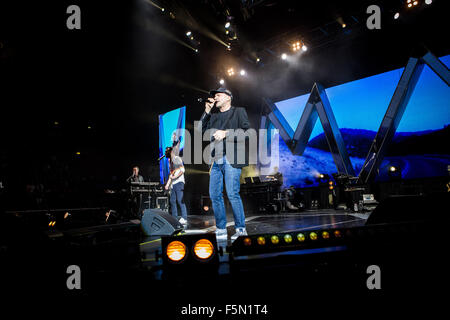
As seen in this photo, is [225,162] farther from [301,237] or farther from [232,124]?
[301,237]

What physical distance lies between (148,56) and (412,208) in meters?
8.17

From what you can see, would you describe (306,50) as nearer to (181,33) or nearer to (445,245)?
(181,33)

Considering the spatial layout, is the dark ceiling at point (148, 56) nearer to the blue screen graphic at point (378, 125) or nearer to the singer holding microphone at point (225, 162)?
the blue screen graphic at point (378, 125)

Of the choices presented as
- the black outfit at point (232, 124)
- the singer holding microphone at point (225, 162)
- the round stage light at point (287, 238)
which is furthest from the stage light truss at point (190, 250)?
the black outfit at point (232, 124)

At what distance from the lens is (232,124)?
2.74 meters

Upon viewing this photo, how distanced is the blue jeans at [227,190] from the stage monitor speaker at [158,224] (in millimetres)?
494

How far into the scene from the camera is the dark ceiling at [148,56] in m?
6.07

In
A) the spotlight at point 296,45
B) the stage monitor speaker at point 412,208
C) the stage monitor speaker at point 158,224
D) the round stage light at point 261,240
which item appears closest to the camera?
the round stage light at point 261,240

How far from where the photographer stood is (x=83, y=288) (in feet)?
3.19

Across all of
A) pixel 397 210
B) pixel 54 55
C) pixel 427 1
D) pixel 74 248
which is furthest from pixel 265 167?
pixel 74 248

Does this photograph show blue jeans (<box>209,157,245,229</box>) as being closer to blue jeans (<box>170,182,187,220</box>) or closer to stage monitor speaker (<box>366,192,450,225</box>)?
stage monitor speaker (<box>366,192,450,225</box>)

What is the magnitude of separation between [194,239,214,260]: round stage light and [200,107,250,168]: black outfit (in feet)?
4.97

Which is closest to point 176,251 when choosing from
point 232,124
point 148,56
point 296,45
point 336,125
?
point 232,124

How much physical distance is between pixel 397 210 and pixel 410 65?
28.9 ft
